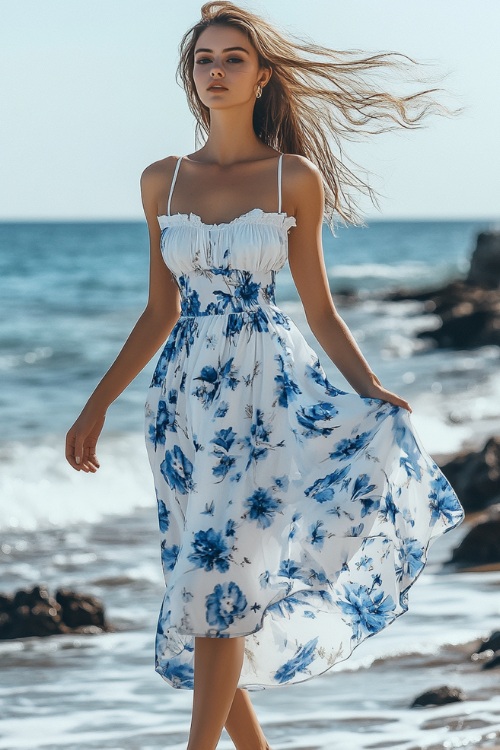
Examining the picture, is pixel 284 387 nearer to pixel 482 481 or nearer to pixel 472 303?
pixel 482 481

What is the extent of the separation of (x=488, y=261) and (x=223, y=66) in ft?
87.6

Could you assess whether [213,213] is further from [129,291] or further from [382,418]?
[129,291]

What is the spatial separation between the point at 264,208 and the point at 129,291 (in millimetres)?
31287

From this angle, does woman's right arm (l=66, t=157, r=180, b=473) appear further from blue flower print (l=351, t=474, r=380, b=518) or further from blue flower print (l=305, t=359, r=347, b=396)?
blue flower print (l=351, t=474, r=380, b=518)

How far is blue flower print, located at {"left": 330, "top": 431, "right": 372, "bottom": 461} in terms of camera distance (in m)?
3.22

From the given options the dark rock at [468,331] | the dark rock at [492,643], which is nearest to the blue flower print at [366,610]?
the dark rock at [492,643]

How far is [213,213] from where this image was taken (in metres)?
3.33

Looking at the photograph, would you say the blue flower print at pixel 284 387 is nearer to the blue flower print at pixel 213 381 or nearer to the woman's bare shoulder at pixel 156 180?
the blue flower print at pixel 213 381

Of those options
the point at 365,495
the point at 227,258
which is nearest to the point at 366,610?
the point at 365,495

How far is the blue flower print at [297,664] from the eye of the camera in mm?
3314

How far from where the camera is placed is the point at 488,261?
2945cm

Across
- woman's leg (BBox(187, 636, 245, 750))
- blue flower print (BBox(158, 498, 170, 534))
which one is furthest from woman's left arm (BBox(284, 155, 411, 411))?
woman's leg (BBox(187, 636, 245, 750))

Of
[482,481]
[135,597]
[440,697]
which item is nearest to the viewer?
[440,697]

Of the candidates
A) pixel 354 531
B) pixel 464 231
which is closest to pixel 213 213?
pixel 354 531
